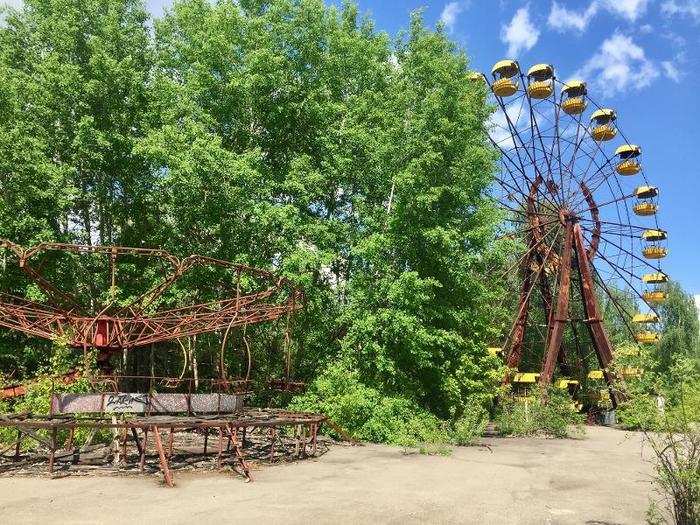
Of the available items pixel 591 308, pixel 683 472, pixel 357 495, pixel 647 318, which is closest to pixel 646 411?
pixel 683 472

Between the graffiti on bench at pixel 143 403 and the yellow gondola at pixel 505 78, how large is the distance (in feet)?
71.8

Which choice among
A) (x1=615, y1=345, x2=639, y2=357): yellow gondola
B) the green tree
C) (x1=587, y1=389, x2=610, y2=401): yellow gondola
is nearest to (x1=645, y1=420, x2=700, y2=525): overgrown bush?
(x1=615, y1=345, x2=639, y2=357): yellow gondola

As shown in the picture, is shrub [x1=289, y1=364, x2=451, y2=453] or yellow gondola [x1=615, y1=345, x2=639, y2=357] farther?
shrub [x1=289, y1=364, x2=451, y2=453]

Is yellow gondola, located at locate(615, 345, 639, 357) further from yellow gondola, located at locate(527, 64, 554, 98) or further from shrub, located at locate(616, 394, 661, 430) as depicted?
yellow gondola, located at locate(527, 64, 554, 98)

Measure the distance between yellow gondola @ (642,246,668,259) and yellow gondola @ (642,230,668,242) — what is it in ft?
1.87

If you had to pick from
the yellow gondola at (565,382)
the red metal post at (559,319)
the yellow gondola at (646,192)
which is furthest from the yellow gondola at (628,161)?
the yellow gondola at (565,382)

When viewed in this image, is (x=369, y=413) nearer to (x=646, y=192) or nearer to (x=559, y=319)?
(x=559, y=319)

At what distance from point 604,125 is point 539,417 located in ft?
60.5

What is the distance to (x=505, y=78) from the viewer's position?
1109 inches

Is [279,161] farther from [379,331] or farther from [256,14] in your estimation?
[379,331]

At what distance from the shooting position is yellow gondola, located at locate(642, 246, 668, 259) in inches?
1267

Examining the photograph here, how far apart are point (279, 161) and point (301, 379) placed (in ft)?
A: 28.3

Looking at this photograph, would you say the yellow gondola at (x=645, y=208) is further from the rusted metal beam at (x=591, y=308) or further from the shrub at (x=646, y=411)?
the shrub at (x=646, y=411)

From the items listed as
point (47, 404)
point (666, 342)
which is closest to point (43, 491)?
point (47, 404)
